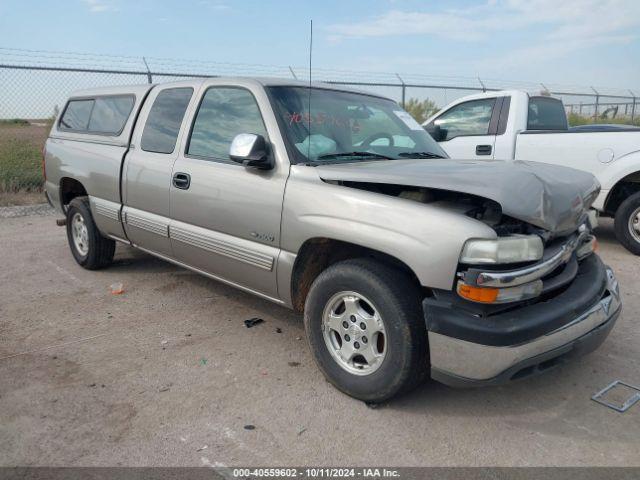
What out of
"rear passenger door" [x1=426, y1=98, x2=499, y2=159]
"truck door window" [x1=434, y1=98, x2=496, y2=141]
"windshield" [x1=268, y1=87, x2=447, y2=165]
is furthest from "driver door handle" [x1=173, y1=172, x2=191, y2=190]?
"truck door window" [x1=434, y1=98, x2=496, y2=141]

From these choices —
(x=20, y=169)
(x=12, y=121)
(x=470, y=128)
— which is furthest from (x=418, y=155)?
(x=12, y=121)

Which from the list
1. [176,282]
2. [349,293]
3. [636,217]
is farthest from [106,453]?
[636,217]

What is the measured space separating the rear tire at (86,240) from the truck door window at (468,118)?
14.7 ft

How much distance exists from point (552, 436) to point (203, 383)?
77.7 inches

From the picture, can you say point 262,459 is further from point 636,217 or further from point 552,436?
point 636,217

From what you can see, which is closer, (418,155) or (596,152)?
(418,155)

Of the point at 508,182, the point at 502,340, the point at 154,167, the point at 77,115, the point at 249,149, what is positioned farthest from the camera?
the point at 77,115

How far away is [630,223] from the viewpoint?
6.15m

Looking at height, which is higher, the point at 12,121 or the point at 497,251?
the point at 12,121

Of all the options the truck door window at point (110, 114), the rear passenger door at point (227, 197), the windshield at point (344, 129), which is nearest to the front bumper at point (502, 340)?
the rear passenger door at point (227, 197)

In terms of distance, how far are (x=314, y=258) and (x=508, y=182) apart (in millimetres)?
1243

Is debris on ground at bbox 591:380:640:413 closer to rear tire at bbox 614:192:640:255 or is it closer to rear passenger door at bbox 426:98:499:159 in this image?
rear tire at bbox 614:192:640:255

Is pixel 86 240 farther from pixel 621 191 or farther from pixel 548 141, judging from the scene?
pixel 621 191

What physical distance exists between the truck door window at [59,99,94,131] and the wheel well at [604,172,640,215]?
19.3 ft
